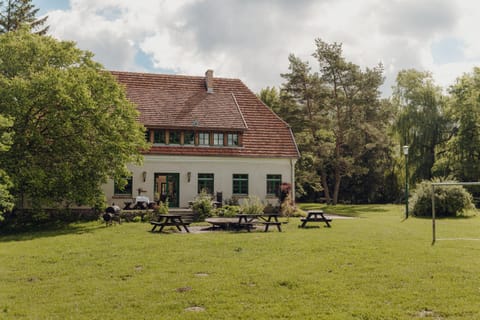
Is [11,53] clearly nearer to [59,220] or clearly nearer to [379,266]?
[59,220]

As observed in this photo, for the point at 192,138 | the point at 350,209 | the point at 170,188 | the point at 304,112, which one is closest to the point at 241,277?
the point at 170,188

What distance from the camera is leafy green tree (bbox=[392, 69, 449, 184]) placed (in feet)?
137

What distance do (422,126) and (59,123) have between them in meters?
33.5

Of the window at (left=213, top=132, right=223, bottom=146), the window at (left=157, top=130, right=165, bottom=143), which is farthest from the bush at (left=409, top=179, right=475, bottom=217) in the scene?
the window at (left=157, top=130, right=165, bottom=143)

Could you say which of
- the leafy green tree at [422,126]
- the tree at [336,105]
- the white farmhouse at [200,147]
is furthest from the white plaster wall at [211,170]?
the leafy green tree at [422,126]

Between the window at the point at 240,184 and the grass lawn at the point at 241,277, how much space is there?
1210cm

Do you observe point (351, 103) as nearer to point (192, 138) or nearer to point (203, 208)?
point (192, 138)

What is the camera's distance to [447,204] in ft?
84.2

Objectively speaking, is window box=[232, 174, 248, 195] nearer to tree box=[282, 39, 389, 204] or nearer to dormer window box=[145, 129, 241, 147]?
dormer window box=[145, 129, 241, 147]

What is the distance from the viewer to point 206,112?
95.1 ft

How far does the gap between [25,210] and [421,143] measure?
113 ft

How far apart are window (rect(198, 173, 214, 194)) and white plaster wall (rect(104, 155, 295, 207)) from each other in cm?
26

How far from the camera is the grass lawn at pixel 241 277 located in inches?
295

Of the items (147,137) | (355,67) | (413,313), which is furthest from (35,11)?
(413,313)
